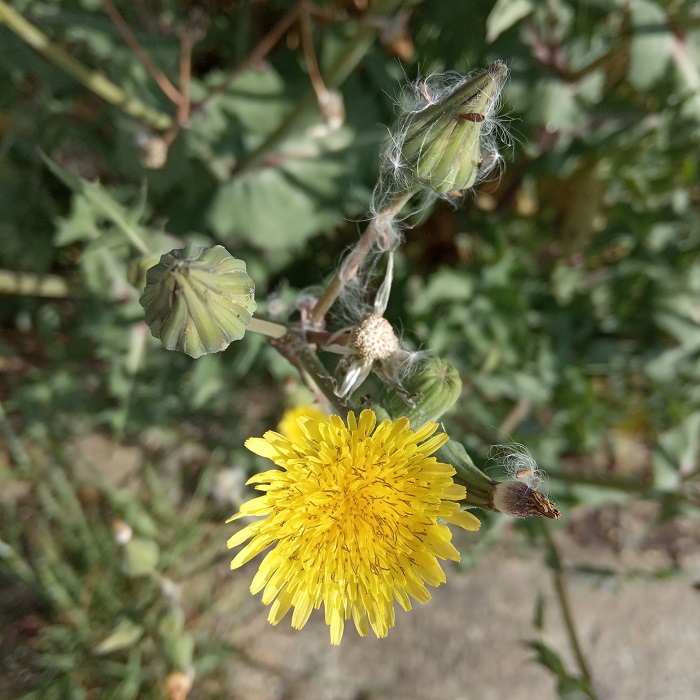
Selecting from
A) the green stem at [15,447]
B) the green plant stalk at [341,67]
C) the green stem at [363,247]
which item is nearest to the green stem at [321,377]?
the green stem at [363,247]

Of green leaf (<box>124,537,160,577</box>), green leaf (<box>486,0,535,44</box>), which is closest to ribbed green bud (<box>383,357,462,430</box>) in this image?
green leaf (<box>486,0,535,44</box>)

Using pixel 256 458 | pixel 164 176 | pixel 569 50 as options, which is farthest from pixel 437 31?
pixel 256 458

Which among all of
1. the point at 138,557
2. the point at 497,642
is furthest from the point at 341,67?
the point at 497,642

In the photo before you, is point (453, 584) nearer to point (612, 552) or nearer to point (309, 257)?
point (612, 552)

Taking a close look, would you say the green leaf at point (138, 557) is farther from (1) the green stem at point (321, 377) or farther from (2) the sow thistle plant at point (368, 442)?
(1) the green stem at point (321, 377)

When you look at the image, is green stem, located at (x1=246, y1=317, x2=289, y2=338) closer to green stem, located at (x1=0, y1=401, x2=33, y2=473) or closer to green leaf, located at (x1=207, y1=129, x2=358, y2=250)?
green leaf, located at (x1=207, y1=129, x2=358, y2=250)

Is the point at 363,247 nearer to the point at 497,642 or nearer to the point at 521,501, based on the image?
the point at 521,501
